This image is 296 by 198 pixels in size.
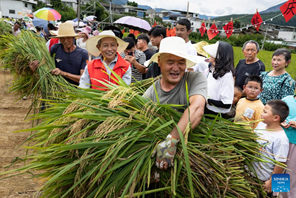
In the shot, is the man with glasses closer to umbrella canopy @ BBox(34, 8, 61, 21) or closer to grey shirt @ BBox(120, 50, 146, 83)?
grey shirt @ BBox(120, 50, 146, 83)

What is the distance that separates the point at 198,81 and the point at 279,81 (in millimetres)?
2100

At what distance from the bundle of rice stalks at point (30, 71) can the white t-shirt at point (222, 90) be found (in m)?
1.97

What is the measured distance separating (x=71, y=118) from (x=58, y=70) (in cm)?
194

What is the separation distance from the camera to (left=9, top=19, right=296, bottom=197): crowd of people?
5.22 ft

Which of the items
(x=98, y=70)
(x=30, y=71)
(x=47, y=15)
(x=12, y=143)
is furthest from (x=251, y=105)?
(x=47, y=15)

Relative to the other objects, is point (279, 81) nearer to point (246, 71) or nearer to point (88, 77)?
point (246, 71)

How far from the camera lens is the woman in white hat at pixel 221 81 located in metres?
2.13

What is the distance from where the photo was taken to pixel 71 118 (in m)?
1.53

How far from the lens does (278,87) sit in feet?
10.3

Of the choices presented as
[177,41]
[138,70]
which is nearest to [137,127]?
[177,41]

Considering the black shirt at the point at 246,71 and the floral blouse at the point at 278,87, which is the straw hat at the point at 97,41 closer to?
the black shirt at the point at 246,71

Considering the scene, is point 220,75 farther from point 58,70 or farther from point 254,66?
point 58,70

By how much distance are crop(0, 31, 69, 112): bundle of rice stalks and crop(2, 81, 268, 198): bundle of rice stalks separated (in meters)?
1.78

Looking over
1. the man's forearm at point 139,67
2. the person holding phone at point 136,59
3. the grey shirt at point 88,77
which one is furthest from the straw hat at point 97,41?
the person holding phone at point 136,59
